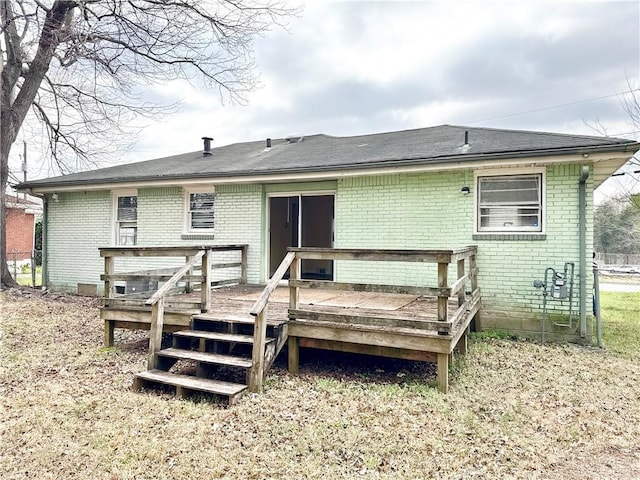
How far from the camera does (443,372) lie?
4641 millimetres

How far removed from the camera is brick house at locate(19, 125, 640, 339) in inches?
267

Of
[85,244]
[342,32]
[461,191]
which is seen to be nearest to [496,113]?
[342,32]

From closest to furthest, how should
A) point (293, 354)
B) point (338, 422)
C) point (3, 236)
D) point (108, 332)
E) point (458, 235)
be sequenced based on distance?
point (338, 422) → point (293, 354) → point (108, 332) → point (458, 235) → point (3, 236)

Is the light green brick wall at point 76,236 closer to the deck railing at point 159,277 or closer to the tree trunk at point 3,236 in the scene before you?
the tree trunk at point 3,236

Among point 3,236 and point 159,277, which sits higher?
point 3,236

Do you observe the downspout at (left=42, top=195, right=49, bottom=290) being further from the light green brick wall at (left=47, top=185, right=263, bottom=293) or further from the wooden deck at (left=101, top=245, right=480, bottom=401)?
the wooden deck at (left=101, top=245, right=480, bottom=401)

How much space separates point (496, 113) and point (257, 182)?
26.1 meters

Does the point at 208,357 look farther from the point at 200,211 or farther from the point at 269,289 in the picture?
the point at 200,211

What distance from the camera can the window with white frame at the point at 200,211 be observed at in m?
9.64

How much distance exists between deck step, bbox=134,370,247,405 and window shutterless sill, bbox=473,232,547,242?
4.85m

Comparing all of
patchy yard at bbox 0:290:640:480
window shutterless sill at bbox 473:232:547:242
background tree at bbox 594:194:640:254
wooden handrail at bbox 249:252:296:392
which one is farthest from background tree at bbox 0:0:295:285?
background tree at bbox 594:194:640:254

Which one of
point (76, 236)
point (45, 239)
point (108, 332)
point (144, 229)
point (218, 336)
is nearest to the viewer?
point (218, 336)

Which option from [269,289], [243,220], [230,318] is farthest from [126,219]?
[269,289]

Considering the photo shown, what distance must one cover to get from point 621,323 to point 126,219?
38.3ft
